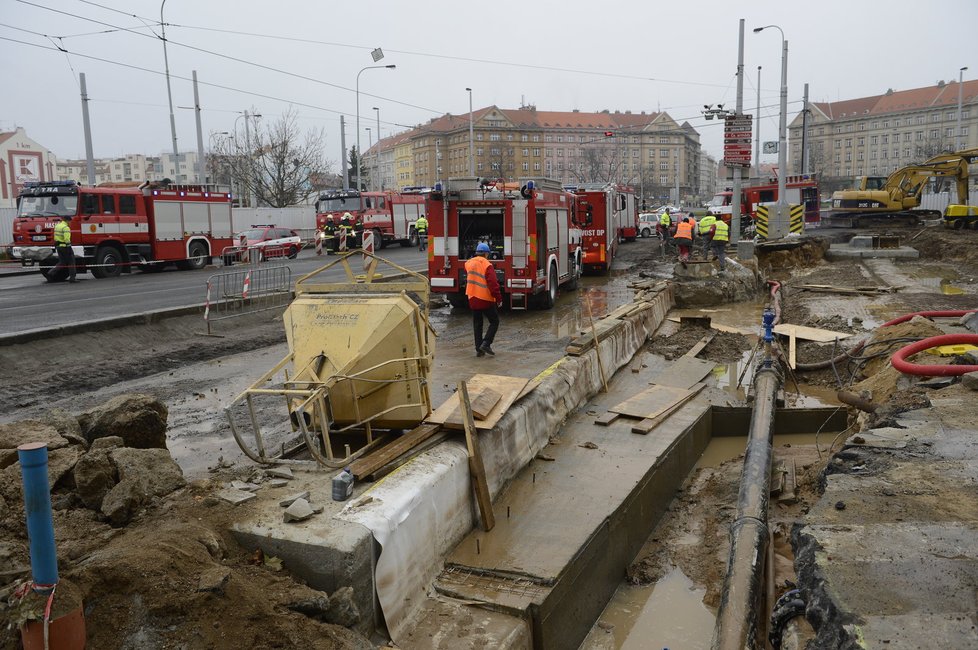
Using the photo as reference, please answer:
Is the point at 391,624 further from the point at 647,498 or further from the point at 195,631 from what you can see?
the point at 647,498

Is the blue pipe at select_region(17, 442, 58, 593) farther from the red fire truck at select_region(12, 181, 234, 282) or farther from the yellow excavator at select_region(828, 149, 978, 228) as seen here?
the yellow excavator at select_region(828, 149, 978, 228)

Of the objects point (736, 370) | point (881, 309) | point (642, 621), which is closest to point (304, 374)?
point (642, 621)

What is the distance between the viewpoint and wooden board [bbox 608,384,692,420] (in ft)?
30.4

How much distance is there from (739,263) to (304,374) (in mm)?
16174

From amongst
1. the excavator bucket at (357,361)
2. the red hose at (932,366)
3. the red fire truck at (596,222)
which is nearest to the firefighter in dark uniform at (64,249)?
the red fire truck at (596,222)

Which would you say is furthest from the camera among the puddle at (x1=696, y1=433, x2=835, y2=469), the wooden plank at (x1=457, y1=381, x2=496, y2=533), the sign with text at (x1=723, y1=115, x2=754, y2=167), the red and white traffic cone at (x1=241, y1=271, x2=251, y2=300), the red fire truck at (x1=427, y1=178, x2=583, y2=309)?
the sign with text at (x1=723, y1=115, x2=754, y2=167)

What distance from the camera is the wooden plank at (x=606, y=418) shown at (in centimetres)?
902

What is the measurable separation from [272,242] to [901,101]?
111m

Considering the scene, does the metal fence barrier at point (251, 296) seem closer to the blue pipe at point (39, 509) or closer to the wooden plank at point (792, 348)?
the wooden plank at point (792, 348)

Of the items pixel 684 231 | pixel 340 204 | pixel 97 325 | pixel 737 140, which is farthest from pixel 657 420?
pixel 340 204

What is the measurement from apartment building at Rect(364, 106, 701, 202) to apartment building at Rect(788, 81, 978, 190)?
62.1ft

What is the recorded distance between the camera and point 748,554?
17.9 feet

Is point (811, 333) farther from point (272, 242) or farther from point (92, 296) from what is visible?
point (272, 242)

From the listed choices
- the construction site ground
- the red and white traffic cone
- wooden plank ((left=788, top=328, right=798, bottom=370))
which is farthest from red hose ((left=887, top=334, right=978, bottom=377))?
the red and white traffic cone
